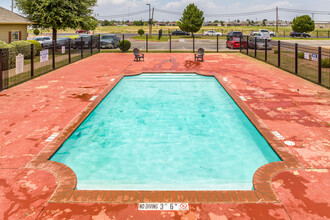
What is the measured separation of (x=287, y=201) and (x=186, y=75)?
476 inches

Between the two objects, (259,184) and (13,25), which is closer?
(259,184)

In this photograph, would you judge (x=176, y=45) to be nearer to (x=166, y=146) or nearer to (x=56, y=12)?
(x=56, y=12)

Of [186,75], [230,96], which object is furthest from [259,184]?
[186,75]

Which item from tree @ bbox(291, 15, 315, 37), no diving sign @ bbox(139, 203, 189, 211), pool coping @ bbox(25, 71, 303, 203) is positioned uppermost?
tree @ bbox(291, 15, 315, 37)

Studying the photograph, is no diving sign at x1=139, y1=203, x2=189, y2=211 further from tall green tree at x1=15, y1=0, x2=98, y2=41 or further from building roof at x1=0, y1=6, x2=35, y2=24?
building roof at x1=0, y1=6, x2=35, y2=24

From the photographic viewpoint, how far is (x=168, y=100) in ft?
37.9

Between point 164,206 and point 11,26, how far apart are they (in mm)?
30065

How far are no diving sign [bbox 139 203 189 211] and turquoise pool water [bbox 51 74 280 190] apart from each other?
1.34 m

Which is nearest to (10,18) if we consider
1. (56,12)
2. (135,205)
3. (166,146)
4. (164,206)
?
(56,12)

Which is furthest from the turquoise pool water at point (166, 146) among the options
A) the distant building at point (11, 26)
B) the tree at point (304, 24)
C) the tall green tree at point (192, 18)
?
the tree at point (304, 24)

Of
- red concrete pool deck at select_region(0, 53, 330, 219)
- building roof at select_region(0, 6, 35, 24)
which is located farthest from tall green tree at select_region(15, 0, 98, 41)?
red concrete pool deck at select_region(0, 53, 330, 219)

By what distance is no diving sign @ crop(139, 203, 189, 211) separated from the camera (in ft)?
13.3

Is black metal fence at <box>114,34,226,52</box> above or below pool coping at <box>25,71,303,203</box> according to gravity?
above

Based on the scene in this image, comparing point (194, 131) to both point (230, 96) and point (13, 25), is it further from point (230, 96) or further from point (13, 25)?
point (13, 25)
